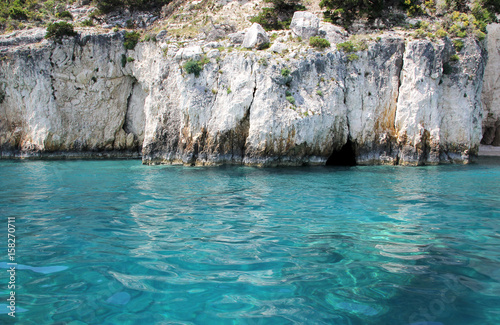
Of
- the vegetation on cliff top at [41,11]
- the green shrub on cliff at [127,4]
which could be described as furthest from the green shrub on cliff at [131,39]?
the green shrub on cliff at [127,4]

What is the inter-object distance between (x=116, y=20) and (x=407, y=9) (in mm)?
32196

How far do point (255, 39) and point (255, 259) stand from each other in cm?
2159

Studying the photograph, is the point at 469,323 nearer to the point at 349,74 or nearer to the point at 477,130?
the point at 349,74

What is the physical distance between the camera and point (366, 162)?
2347cm

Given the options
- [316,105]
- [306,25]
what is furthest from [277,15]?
[316,105]

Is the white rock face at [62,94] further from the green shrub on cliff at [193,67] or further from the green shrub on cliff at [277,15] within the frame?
the green shrub on cliff at [277,15]

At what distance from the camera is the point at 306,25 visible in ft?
81.8

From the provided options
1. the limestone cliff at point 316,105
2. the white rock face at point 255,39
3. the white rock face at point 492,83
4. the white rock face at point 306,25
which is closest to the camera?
the limestone cliff at point 316,105

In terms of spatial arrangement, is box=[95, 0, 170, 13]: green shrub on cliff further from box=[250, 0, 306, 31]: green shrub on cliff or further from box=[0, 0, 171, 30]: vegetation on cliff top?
box=[250, 0, 306, 31]: green shrub on cliff

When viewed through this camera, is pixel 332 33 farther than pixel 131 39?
No

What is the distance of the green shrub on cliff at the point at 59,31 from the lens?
29353 millimetres

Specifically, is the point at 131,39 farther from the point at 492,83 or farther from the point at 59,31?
the point at 492,83

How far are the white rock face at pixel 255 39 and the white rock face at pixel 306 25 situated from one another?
2.98 m

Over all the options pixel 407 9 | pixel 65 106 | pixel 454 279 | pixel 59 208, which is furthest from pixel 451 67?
pixel 65 106
